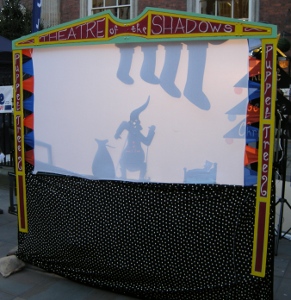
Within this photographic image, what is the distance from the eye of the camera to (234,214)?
10.3 ft

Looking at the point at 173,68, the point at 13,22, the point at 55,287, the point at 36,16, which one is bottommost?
the point at 55,287

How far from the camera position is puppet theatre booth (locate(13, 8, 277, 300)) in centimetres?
305

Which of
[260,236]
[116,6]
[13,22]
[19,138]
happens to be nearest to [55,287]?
[19,138]

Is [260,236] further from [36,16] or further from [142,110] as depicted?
[36,16]

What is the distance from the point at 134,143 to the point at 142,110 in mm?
293

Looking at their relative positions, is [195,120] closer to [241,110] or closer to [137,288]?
[241,110]

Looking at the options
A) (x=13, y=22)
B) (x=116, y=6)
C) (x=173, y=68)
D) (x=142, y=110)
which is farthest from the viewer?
(x=116, y=6)

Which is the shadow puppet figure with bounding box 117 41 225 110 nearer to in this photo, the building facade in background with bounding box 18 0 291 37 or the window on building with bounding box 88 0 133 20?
the building facade in background with bounding box 18 0 291 37

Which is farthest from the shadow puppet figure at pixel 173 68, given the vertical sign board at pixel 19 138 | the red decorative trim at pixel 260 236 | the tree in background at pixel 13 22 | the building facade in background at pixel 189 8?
the tree in background at pixel 13 22

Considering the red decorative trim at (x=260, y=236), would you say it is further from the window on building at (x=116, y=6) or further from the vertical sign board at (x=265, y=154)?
the window on building at (x=116, y=6)

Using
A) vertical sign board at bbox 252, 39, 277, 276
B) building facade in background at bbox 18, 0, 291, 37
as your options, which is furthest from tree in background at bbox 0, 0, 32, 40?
vertical sign board at bbox 252, 39, 277, 276

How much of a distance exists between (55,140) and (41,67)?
70 centimetres

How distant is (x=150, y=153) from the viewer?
3.38 m

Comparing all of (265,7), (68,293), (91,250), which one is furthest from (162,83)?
(265,7)
